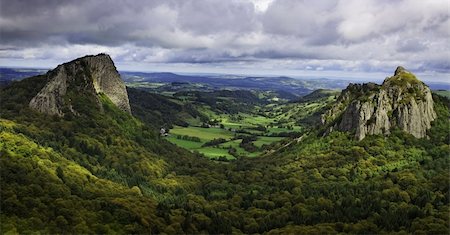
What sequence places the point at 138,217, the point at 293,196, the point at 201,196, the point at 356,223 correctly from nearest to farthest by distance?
the point at 138,217 → the point at 356,223 → the point at 293,196 → the point at 201,196

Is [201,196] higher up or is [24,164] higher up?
[24,164]

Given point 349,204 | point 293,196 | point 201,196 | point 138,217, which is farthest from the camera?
point 201,196

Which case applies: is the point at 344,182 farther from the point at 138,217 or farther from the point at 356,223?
the point at 138,217

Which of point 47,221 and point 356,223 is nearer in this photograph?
point 47,221

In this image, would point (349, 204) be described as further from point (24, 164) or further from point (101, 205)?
point (24, 164)

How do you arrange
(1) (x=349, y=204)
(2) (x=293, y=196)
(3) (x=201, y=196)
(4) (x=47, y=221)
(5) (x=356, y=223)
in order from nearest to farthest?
1. (4) (x=47, y=221)
2. (5) (x=356, y=223)
3. (1) (x=349, y=204)
4. (2) (x=293, y=196)
5. (3) (x=201, y=196)

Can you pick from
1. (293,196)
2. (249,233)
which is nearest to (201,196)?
(293,196)

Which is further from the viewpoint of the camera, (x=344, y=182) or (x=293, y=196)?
(x=344, y=182)

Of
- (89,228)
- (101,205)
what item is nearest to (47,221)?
(89,228)

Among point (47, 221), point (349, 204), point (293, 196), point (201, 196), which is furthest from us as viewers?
point (201, 196)
